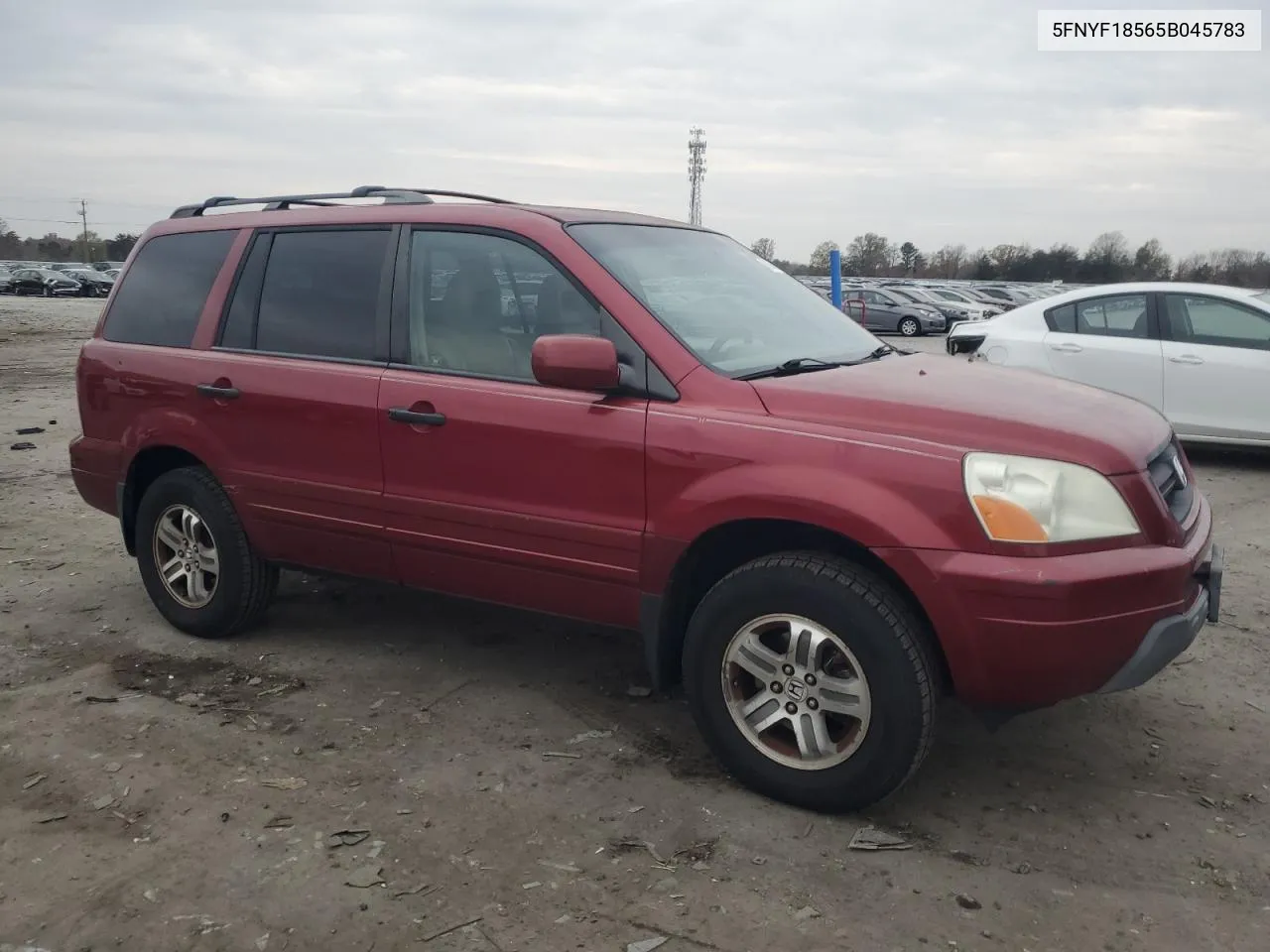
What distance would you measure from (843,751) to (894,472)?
84 centimetres

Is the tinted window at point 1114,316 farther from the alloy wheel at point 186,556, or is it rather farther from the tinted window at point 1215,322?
the alloy wheel at point 186,556

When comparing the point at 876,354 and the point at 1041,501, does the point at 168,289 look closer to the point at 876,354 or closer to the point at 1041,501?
→ the point at 876,354

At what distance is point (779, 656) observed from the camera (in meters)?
3.22

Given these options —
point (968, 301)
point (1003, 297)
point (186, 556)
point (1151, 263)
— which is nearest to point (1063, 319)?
point (186, 556)

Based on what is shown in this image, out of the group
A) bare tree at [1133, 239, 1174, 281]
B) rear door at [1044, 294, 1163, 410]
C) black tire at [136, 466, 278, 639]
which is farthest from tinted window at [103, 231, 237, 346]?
bare tree at [1133, 239, 1174, 281]

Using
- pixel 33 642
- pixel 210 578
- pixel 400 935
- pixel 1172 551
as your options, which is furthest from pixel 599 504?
pixel 33 642

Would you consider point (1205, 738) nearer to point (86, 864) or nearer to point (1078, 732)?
point (1078, 732)

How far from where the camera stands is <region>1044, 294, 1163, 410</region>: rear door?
29.0ft

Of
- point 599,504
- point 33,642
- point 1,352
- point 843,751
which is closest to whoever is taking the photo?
point 843,751

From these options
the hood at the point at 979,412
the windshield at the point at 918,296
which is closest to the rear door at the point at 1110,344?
the hood at the point at 979,412

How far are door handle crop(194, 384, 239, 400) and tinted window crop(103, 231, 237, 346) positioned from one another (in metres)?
0.29

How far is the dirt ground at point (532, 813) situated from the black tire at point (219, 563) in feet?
0.42

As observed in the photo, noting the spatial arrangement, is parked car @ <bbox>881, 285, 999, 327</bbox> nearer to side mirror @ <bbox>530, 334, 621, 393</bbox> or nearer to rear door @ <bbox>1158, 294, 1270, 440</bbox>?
rear door @ <bbox>1158, 294, 1270, 440</bbox>

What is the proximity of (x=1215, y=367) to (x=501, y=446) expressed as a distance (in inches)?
278
